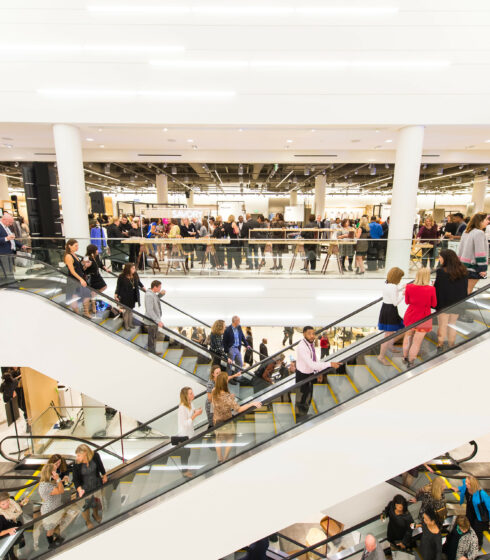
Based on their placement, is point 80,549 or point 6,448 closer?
point 80,549

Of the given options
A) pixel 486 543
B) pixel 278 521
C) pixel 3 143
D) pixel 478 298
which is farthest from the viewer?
pixel 3 143

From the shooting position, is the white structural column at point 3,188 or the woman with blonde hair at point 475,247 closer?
the woman with blonde hair at point 475,247

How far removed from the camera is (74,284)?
607 cm

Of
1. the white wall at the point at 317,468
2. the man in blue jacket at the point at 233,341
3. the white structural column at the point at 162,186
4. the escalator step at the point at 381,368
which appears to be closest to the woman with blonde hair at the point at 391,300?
the escalator step at the point at 381,368

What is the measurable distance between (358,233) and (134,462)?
823 centimetres

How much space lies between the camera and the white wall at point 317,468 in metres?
4.33

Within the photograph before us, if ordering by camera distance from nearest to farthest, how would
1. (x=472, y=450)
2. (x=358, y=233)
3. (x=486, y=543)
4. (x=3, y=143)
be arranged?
(x=486, y=543), (x=472, y=450), (x=358, y=233), (x=3, y=143)

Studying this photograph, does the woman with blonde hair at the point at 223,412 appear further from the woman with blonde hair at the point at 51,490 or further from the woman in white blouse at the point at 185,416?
the woman with blonde hair at the point at 51,490

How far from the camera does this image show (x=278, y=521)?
477cm
